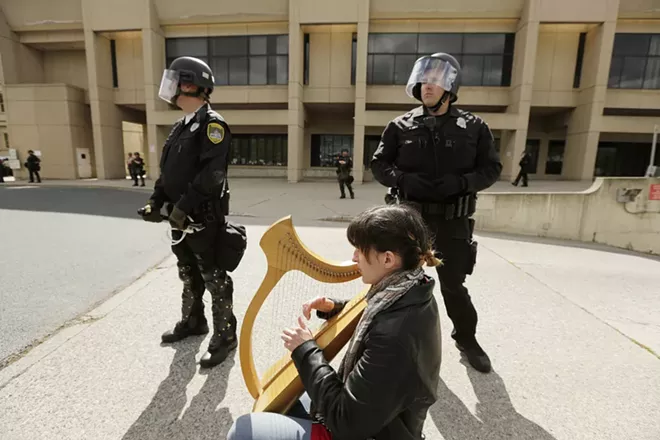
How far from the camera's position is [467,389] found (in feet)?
7.05

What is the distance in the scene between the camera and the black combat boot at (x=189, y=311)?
2.58 meters

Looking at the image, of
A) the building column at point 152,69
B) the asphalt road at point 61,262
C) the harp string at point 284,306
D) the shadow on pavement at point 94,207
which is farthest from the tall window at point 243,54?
the harp string at point 284,306

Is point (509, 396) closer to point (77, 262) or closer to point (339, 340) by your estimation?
point (339, 340)

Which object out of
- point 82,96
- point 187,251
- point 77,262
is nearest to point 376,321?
point 187,251

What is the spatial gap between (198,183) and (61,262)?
347 centimetres

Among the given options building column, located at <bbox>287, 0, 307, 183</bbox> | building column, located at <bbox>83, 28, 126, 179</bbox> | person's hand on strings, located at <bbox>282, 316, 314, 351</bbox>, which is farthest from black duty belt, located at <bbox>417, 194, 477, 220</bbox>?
building column, located at <bbox>83, 28, 126, 179</bbox>

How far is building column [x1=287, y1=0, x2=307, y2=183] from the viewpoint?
1659 centimetres

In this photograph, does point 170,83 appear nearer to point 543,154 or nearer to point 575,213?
point 575,213

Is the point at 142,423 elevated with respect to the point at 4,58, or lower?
lower

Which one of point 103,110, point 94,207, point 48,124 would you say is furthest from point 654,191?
point 48,124

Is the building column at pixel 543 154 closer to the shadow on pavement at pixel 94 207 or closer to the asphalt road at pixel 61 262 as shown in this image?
the shadow on pavement at pixel 94 207

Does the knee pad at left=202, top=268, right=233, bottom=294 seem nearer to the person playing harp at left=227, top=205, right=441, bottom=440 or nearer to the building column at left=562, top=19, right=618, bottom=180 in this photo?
the person playing harp at left=227, top=205, right=441, bottom=440

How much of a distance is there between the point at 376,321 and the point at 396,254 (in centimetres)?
21

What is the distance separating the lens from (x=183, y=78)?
2166 mm
